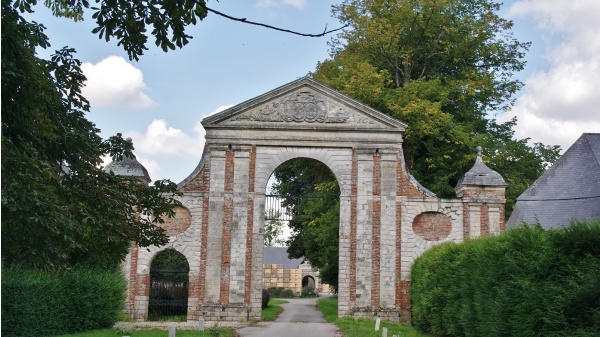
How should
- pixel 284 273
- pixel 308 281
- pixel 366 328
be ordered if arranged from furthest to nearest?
pixel 308 281
pixel 284 273
pixel 366 328

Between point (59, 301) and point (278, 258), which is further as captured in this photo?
point (278, 258)

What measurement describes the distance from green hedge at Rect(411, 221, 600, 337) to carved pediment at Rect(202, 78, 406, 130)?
20.1 feet

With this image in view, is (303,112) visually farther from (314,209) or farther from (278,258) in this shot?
(278,258)

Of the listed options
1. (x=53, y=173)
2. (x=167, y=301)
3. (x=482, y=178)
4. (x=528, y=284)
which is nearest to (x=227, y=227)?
(x=167, y=301)

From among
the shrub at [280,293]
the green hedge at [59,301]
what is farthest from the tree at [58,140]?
the shrub at [280,293]

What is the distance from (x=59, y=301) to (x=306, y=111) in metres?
8.61

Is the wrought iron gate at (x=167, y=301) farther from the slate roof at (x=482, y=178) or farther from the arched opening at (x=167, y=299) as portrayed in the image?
the slate roof at (x=482, y=178)

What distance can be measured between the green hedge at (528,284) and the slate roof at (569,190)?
4.89 metres

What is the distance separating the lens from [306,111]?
763 inches

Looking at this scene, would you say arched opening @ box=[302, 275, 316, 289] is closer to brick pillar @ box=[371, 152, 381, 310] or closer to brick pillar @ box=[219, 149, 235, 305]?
brick pillar @ box=[371, 152, 381, 310]

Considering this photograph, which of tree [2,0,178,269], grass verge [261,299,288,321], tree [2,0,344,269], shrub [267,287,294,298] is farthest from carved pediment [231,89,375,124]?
shrub [267,287,294,298]

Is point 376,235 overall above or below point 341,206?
below

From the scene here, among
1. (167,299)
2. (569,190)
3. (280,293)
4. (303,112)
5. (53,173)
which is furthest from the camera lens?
(280,293)

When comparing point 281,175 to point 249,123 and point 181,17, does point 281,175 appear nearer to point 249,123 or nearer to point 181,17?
point 249,123
